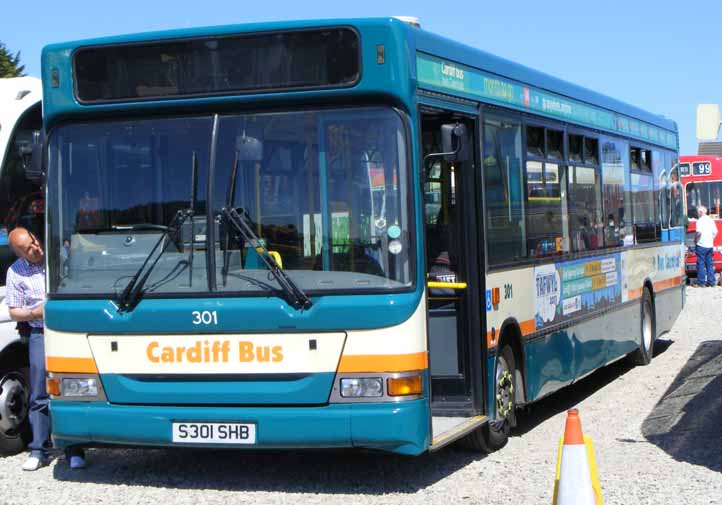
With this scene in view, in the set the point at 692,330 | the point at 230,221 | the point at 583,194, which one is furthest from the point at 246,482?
the point at 692,330

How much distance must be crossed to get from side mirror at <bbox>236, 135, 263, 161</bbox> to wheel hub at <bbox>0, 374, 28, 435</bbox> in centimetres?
331

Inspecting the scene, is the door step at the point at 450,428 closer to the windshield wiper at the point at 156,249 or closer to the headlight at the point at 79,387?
the windshield wiper at the point at 156,249

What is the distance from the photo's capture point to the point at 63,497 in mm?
8461

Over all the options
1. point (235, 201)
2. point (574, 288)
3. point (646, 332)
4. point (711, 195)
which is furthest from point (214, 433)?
point (711, 195)

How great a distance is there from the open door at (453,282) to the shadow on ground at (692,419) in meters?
1.64

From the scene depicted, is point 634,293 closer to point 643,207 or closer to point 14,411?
point 643,207

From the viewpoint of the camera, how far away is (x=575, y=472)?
256 inches

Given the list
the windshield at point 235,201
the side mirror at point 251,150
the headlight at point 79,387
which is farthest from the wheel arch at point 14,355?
the side mirror at point 251,150

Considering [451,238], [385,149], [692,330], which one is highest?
[385,149]

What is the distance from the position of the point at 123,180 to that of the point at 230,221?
0.85 metres

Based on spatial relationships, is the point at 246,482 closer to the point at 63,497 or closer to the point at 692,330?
the point at 63,497

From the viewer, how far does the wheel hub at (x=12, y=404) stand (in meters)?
10.2

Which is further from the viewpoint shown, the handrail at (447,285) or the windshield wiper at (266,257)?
the handrail at (447,285)

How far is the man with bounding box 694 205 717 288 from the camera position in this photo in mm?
31312
